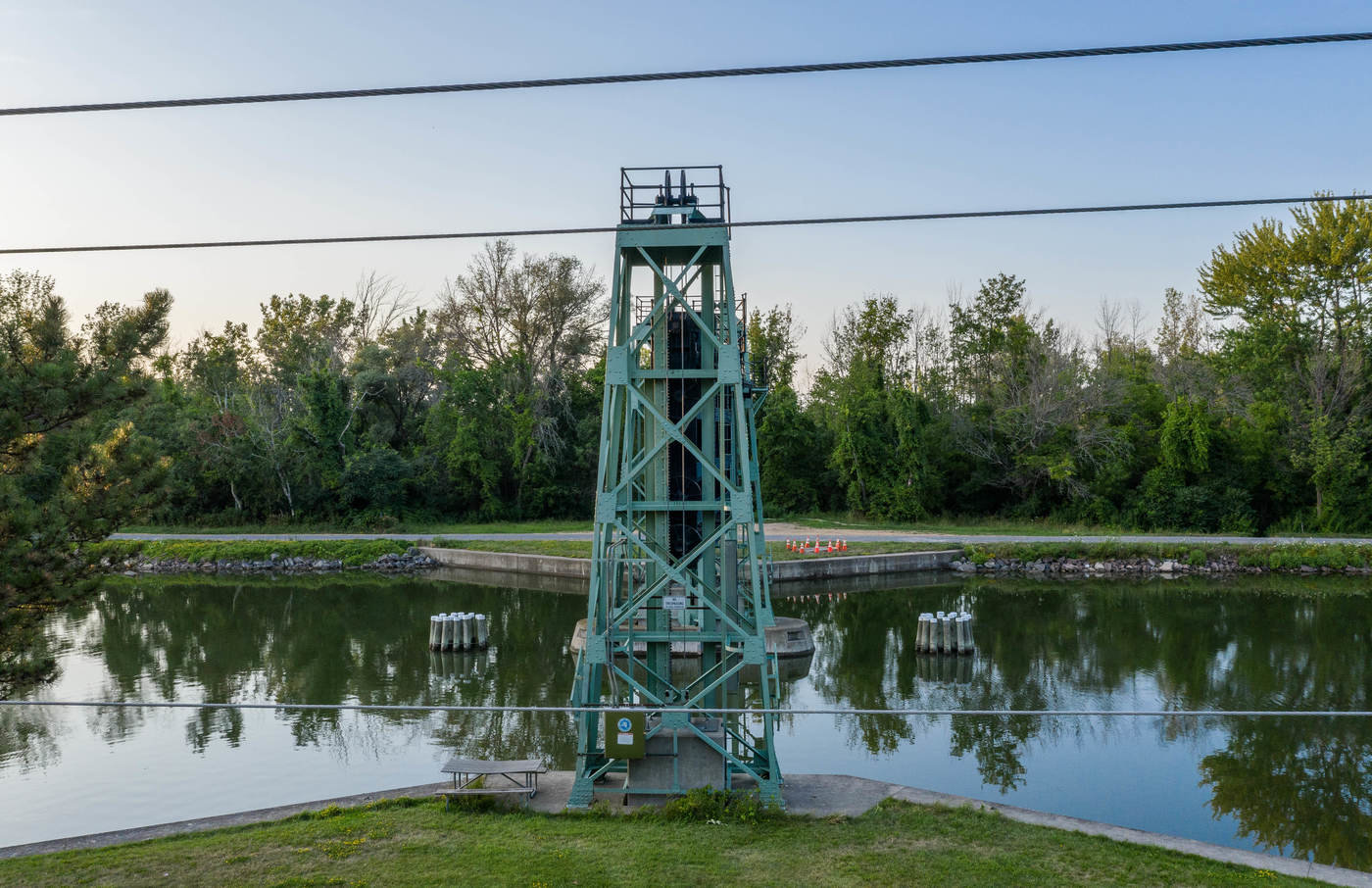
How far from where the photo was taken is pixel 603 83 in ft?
21.8

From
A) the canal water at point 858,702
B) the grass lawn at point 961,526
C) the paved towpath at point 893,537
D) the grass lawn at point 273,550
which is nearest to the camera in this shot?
the canal water at point 858,702

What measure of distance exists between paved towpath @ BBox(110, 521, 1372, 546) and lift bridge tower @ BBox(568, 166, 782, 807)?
76.4 feet

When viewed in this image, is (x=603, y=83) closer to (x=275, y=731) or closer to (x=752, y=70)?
(x=752, y=70)

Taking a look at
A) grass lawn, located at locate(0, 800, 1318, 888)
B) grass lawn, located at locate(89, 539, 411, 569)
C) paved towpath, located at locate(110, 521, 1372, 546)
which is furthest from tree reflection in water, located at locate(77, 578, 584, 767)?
paved towpath, located at locate(110, 521, 1372, 546)

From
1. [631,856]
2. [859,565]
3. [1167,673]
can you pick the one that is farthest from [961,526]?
[631,856]

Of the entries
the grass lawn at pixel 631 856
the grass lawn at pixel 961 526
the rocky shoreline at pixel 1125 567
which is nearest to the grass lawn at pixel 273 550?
the grass lawn at pixel 961 526

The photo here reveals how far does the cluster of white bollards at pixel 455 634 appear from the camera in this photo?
22328mm

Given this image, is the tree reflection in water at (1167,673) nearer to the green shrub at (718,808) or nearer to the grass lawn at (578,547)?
the grass lawn at (578,547)

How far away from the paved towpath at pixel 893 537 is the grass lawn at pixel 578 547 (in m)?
0.89

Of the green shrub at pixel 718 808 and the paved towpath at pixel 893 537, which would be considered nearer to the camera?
the green shrub at pixel 718 808

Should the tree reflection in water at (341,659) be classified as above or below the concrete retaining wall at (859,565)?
below

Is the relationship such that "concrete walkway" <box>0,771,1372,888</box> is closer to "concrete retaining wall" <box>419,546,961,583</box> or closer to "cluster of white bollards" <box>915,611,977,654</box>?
"cluster of white bollards" <box>915,611,977,654</box>

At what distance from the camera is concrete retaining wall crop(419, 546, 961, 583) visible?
31.3 meters

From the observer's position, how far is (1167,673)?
1953 centimetres
